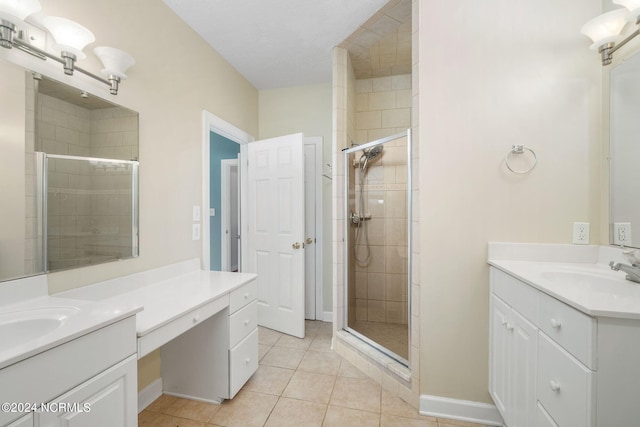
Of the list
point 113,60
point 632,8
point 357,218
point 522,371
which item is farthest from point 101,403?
point 632,8

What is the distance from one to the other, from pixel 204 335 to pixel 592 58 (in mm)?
2768

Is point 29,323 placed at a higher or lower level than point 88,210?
lower

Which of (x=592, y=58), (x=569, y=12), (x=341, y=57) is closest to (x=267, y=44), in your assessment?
(x=341, y=57)

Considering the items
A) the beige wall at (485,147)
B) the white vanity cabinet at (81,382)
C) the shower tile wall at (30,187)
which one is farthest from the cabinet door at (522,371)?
the shower tile wall at (30,187)

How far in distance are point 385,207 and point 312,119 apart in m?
1.38

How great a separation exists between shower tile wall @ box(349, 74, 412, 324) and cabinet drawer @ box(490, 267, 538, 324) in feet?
2.50

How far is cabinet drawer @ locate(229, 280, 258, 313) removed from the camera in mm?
1749

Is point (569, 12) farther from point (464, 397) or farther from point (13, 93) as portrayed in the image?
point (13, 93)

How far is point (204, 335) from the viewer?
1747mm

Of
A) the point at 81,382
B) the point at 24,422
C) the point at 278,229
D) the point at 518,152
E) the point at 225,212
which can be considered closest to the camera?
the point at 24,422

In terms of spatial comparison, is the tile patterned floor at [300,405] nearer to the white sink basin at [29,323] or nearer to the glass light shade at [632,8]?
the white sink basin at [29,323]

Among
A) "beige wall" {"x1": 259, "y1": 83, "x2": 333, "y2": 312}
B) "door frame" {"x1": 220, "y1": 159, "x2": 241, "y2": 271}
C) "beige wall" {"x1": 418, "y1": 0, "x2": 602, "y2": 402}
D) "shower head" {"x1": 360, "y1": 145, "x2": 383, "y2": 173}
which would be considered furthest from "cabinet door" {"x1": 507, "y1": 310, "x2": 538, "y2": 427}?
"door frame" {"x1": 220, "y1": 159, "x2": 241, "y2": 271}

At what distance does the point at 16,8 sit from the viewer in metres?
1.03

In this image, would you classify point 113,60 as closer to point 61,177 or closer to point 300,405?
point 61,177
